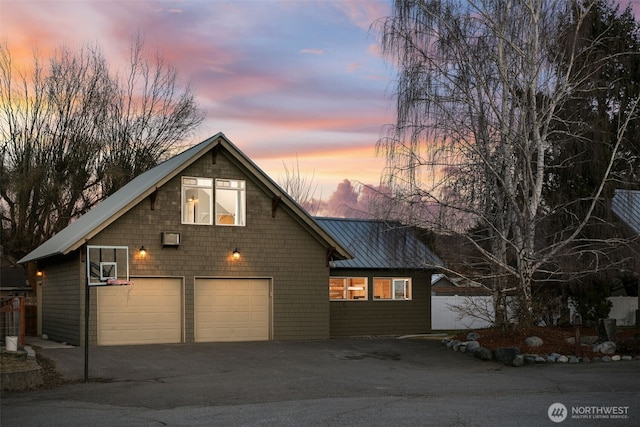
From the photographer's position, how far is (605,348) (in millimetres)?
19844

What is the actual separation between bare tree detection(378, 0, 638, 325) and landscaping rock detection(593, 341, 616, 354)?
1975 mm

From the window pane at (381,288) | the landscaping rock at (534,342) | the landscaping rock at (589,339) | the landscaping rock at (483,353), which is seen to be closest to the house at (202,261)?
the window pane at (381,288)

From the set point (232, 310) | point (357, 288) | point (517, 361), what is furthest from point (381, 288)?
point (517, 361)

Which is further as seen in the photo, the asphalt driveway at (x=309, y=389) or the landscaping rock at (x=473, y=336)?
the landscaping rock at (x=473, y=336)

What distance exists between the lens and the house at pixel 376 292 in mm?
28516

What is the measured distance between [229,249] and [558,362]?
1041cm

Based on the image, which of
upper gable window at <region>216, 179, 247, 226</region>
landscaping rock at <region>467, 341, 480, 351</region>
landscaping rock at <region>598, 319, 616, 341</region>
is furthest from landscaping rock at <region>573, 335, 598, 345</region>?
upper gable window at <region>216, 179, 247, 226</region>

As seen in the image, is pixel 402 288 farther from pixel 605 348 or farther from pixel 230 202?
pixel 605 348

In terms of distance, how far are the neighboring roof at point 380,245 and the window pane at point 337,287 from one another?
63 centimetres

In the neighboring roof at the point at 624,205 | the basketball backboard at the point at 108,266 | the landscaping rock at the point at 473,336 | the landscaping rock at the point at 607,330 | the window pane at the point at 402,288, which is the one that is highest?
the neighboring roof at the point at 624,205

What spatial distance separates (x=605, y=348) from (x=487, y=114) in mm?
6778

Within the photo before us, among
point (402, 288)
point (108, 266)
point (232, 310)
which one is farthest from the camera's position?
point (402, 288)

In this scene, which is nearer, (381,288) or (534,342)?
(534,342)

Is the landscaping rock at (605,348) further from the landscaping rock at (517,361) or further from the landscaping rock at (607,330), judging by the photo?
the landscaping rock at (517,361)
